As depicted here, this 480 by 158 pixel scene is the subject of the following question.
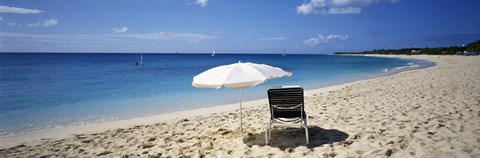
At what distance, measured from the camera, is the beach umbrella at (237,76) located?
4.25m

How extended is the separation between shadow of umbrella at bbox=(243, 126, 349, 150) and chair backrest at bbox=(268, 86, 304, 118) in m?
0.47

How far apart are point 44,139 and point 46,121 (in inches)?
92.2

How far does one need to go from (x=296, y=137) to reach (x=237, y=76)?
1.65m

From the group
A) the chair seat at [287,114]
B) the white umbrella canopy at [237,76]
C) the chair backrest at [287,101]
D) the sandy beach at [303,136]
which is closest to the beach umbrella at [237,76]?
the white umbrella canopy at [237,76]

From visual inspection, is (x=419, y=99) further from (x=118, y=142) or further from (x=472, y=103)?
(x=118, y=142)

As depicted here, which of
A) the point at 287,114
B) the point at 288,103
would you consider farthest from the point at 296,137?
the point at 288,103

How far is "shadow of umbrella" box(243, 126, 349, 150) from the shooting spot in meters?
4.60

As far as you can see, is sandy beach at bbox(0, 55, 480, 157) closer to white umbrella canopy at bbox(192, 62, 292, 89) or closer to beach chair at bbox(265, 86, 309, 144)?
beach chair at bbox(265, 86, 309, 144)

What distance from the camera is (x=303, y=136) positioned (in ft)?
16.3

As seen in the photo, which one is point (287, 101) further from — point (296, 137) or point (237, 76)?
point (237, 76)

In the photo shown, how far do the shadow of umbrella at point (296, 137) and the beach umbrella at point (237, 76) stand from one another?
117 centimetres

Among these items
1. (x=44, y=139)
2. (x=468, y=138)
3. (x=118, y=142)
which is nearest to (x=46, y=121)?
(x=44, y=139)

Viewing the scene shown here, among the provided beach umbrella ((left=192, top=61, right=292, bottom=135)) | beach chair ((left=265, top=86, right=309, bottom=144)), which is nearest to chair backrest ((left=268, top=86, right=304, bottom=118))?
beach chair ((left=265, top=86, right=309, bottom=144))

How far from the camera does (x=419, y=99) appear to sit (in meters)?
7.74
